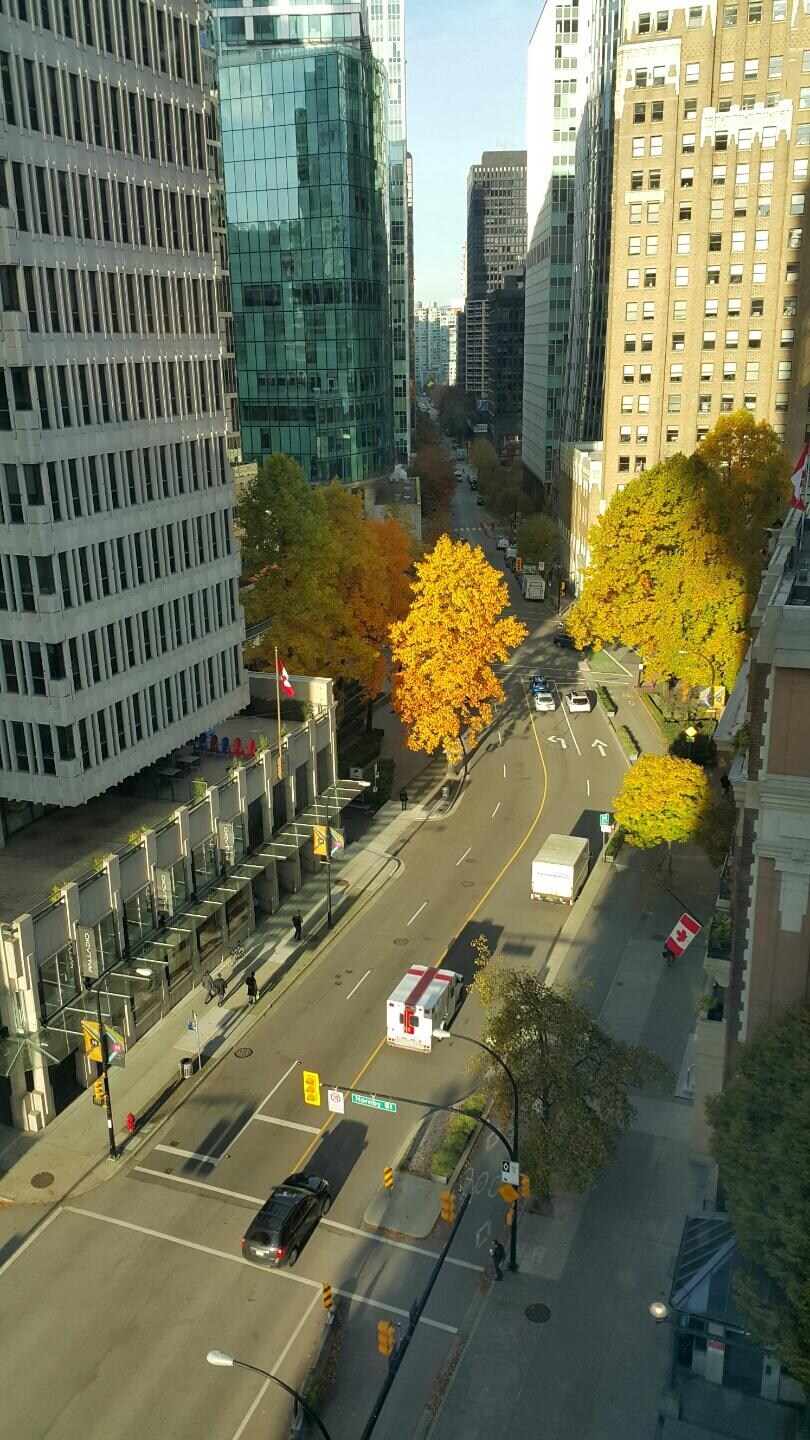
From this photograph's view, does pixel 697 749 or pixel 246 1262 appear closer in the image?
pixel 246 1262

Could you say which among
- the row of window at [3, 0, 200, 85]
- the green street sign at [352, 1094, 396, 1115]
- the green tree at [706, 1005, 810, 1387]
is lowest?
the green street sign at [352, 1094, 396, 1115]

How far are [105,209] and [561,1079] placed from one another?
34.7 meters

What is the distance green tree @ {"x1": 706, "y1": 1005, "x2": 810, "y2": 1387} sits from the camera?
68.3 feet

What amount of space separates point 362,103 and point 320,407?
26.2 meters

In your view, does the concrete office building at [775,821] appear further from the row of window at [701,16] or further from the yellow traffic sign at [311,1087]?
the row of window at [701,16]

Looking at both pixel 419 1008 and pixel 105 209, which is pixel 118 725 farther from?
pixel 105 209

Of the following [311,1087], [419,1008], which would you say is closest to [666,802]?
[419,1008]

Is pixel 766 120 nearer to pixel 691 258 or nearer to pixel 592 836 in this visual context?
pixel 691 258

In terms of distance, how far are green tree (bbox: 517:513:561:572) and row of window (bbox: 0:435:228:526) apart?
70.7 m

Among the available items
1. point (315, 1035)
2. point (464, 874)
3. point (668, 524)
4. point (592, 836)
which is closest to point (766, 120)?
point (668, 524)

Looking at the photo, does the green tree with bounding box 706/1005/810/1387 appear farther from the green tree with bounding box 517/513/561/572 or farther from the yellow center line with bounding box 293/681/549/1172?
the green tree with bounding box 517/513/561/572

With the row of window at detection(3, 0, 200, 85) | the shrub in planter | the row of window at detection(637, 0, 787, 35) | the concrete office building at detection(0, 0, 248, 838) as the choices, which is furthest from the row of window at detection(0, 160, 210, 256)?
the row of window at detection(637, 0, 787, 35)

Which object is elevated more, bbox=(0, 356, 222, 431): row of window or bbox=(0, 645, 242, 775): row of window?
bbox=(0, 356, 222, 431): row of window

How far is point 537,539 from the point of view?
116 m
